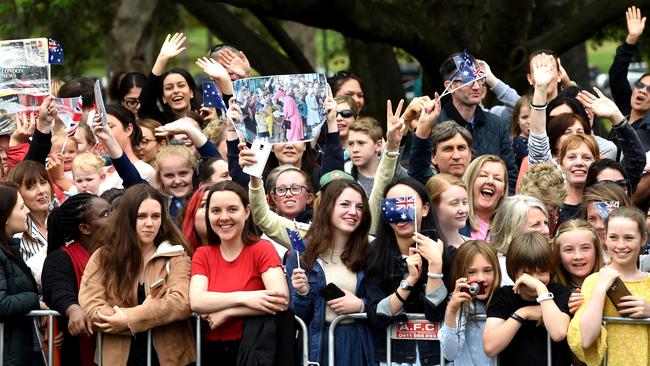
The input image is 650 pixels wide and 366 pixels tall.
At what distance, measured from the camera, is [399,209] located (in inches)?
373

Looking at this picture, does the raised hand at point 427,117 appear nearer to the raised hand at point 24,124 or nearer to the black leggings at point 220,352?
the black leggings at point 220,352

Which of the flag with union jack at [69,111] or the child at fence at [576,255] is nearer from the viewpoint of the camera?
the child at fence at [576,255]

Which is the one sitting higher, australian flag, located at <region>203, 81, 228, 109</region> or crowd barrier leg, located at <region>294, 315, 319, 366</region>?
australian flag, located at <region>203, 81, 228, 109</region>

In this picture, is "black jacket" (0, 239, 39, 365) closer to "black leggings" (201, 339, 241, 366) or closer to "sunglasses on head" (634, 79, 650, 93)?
"black leggings" (201, 339, 241, 366)

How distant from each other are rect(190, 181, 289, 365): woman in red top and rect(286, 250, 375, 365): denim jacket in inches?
7.3

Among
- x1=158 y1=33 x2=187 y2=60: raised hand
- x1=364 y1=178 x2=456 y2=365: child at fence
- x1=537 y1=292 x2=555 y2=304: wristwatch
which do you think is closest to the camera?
x1=537 y1=292 x2=555 y2=304: wristwatch

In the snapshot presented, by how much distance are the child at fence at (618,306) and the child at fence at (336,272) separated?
138cm

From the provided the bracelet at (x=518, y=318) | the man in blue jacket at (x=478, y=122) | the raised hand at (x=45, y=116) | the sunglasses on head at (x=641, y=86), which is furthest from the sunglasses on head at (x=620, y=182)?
the raised hand at (x=45, y=116)

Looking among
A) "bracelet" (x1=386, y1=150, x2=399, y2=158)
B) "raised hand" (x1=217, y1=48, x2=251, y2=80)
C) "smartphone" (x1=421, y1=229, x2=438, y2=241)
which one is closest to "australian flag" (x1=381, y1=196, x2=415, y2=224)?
"smartphone" (x1=421, y1=229, x2=438, y2=241)

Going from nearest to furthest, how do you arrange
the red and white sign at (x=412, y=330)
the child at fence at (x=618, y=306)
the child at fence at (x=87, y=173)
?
the child at fence at (x=618, y=306) → the red and white sign at (x=412, y=330) → the child at fence at (x=87, y=173)

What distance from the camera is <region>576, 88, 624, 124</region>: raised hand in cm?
1110

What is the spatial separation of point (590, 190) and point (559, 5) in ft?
31.3

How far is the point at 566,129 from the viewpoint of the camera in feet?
38.5

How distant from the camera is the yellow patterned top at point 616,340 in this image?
8.94 m
